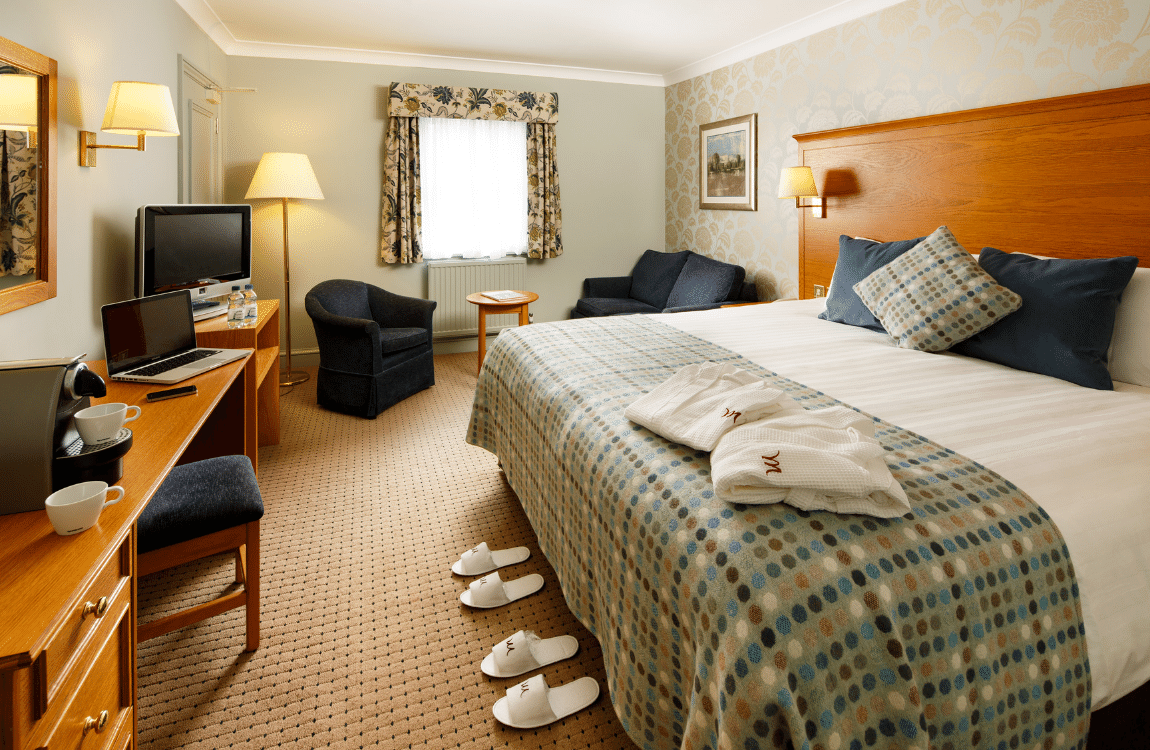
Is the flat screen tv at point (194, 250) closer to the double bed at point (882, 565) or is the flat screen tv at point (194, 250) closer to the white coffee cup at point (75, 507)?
the double bed at point (882, 565)

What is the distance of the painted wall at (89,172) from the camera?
2086 mm

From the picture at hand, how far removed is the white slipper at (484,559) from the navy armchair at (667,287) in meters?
2.50

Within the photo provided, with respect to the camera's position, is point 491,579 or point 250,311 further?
point 250,311

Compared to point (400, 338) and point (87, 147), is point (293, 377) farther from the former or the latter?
point (87, 147)

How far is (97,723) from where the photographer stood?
110 cm

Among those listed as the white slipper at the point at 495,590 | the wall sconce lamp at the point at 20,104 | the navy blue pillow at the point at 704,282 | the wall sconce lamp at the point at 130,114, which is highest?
the wall sconce lamp at the point at 130,114

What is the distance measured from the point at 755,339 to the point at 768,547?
177 centimetres

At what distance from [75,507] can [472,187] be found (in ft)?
15.8

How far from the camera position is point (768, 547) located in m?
1.13

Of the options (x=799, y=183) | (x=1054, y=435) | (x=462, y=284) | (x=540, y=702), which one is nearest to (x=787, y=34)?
(x=799, y=183)

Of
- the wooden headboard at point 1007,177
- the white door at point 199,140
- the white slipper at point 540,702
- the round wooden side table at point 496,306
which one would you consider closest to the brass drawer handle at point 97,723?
the white slipper at point 540,702

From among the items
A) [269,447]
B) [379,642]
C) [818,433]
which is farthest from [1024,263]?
[269,447]

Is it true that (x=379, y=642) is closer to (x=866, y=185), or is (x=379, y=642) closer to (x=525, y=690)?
(x=525, y=690)

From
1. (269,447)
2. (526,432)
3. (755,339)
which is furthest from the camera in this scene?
(269,447)
